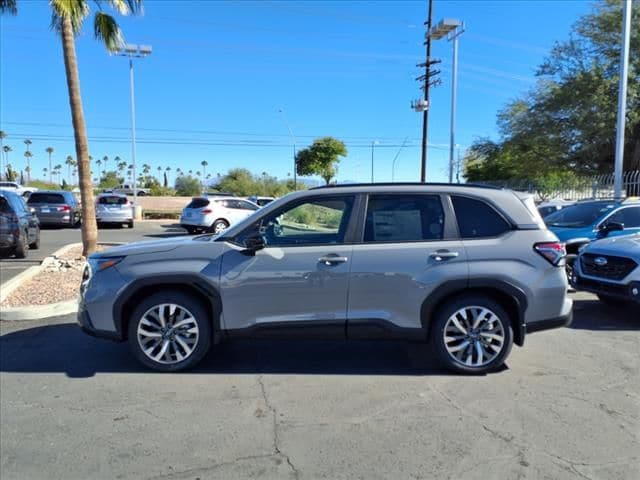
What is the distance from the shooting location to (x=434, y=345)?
4.57 meters

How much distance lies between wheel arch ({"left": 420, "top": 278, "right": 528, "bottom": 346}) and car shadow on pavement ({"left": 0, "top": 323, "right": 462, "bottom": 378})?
0.64m

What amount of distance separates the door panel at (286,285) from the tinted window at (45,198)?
2026cm

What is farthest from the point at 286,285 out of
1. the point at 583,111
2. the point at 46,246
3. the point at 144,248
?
the point at 583,111

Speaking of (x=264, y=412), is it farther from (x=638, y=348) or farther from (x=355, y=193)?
(x=638, y=348)

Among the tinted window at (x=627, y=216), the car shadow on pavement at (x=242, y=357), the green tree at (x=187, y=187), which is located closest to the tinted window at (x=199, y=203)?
the car shadow on pavement at (x=242, y=357)

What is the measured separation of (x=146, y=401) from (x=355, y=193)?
8.40 ft

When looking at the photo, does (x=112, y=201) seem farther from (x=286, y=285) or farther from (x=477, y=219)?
(x=477, y=219)

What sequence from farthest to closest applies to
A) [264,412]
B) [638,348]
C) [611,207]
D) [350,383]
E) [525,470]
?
[611,207] < [638,348] < [350,383] < [264,412] < [525,470]

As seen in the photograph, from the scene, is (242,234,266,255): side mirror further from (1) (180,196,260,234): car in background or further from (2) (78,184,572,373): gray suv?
(1) (180,196,260,234): car in background

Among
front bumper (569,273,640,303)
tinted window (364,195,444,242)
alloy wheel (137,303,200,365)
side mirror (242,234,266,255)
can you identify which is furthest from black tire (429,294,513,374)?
front bumper (569,273,640,303)

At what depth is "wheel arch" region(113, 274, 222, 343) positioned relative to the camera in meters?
4.48

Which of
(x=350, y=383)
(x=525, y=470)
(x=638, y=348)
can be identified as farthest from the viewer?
(x=638, y=348)

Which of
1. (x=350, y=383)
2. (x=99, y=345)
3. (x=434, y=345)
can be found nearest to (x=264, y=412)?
(x=350, y=383)

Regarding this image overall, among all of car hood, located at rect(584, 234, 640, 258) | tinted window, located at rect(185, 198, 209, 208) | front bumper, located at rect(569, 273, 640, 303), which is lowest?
front bumper, located at rect(569, 273, 640, 303)
